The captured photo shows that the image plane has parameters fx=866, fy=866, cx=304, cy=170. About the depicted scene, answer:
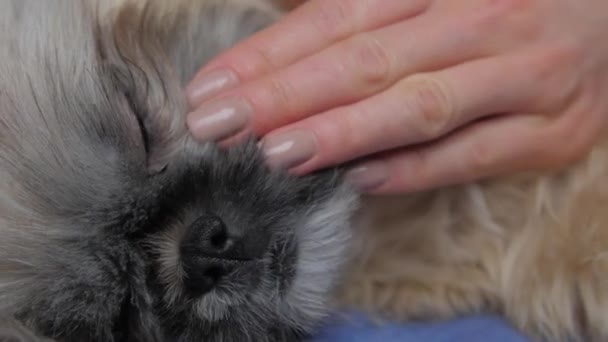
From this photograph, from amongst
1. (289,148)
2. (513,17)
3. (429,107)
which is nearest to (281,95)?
(289,148)

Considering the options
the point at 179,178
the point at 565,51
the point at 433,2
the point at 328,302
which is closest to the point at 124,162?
the point at 179,178

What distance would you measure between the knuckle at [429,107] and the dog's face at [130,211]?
0.40ft

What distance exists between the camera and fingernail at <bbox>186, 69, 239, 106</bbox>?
41.1 inches

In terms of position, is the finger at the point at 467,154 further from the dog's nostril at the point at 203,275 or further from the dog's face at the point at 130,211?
the dog's nostril at the point at 203,275

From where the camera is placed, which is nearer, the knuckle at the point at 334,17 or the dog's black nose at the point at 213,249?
the dog's black nose at the point at 213,249

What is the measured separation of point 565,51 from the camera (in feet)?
3.53

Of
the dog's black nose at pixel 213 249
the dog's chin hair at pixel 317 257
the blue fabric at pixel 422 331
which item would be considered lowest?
the blue fabric at pixel 422 331

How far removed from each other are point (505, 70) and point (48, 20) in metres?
0.56

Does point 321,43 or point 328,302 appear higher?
point 321,43

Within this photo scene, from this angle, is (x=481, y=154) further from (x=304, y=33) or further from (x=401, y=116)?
(x=304, y=33)

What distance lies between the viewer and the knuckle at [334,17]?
1.11 meters

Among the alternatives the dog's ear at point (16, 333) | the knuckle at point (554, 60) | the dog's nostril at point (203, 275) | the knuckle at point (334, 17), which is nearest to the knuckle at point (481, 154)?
the knuckle at point (554, 60)

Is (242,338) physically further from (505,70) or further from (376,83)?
(505,70)

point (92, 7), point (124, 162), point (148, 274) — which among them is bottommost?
point (148, 274)
